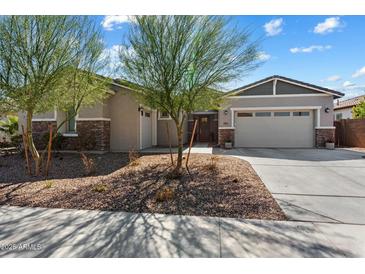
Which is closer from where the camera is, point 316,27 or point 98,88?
point 316,27

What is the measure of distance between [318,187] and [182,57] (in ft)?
16.3

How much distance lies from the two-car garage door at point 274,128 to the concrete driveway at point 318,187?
479 cm

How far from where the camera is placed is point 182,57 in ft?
19.9

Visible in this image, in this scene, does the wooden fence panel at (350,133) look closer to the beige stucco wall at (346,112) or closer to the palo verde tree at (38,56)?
the beige stucco wall at (346,112)

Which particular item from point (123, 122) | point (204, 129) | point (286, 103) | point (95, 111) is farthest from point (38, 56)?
point (204, 129)

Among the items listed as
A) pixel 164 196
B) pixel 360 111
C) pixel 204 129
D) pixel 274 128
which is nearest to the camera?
pixel 164 196

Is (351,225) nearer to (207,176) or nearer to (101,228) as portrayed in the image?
(207,176)

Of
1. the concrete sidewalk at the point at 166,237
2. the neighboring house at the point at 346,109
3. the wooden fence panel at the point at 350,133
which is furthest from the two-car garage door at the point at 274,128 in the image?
the concrete sidewalk at the point at 166,237

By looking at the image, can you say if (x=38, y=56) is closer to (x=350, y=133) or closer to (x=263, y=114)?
(x=263, y=114)

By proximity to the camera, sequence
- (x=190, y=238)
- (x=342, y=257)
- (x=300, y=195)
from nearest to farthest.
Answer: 1. (x=342, y=257)
2. (x=190, y=238)
3. (x=300, y=195)

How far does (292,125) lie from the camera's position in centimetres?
1428

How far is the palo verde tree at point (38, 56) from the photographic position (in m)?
6.00
